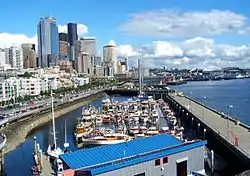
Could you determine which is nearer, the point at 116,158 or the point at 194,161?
the point at 116,158

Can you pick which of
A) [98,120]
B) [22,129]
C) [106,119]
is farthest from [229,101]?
[22,129]

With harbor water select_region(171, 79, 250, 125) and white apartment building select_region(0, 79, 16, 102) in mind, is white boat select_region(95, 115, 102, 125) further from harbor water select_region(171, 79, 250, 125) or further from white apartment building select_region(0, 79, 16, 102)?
white apartment building select_region(0, 79, 16, 102)

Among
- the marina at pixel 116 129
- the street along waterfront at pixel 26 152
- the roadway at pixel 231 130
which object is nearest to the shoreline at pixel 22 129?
the street along waterfront at pixel 26 152

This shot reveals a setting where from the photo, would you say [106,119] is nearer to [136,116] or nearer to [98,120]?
[98,120]

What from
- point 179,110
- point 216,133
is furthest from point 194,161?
point 179,110

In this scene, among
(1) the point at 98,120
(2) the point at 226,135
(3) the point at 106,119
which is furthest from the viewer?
(3) the point at 106,119

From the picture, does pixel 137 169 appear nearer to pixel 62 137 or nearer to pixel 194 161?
pixel 194 161
